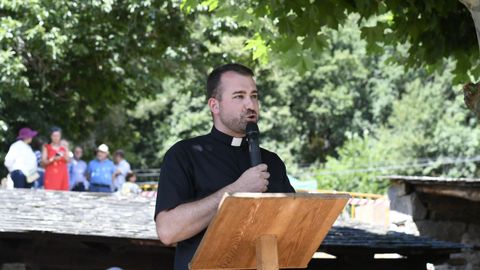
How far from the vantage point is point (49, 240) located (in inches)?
337

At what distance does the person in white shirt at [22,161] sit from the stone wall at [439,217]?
4769 millimetres

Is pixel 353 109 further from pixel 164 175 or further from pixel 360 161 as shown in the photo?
pixel 164 175

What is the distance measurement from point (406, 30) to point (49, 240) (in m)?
3.40

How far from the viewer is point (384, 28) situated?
874 centimetres

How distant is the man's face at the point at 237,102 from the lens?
4.11 m

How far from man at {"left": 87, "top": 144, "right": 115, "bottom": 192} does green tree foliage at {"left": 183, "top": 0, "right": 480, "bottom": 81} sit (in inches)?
260

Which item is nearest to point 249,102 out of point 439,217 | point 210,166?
point 210,166

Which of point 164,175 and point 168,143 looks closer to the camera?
point 164,175

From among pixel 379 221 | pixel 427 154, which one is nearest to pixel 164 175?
pixel 379 221

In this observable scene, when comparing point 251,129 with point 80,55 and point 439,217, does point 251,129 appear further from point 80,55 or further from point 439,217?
point 80,55

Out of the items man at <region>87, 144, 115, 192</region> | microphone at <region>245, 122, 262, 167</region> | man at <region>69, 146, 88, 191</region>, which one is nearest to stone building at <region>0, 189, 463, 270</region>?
microphone at <region>245, 122, 262, 167</region>

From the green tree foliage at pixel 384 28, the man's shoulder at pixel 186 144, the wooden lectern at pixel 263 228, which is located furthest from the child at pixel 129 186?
the wooden lectern at pixel 263 228

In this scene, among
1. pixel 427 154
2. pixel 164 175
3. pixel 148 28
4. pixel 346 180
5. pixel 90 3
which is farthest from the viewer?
pixel 427 154

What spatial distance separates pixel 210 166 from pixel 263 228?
0.50 m
